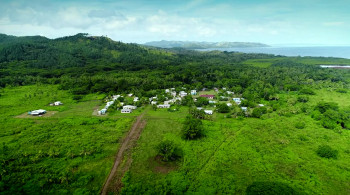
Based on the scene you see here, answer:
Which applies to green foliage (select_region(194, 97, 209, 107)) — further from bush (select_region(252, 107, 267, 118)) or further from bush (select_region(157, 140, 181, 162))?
bush (select_region(157, 140, 181, 162))

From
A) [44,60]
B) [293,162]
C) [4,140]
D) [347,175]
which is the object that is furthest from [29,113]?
[44,60]

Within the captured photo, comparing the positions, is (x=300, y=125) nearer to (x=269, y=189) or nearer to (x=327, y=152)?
(x=327, y=152)

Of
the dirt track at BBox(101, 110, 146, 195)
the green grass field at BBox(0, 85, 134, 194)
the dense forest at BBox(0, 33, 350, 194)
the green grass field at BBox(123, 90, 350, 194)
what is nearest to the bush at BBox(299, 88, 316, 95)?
the dense forest at BBox(0, 33, 350, 194)

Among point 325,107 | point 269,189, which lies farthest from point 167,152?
point 325,107

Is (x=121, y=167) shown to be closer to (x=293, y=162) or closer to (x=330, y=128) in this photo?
(x=293, y=162)

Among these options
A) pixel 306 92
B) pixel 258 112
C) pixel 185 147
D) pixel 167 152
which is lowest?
pixel 185 147

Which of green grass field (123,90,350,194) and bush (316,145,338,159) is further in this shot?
bush (316,145,338,159)
